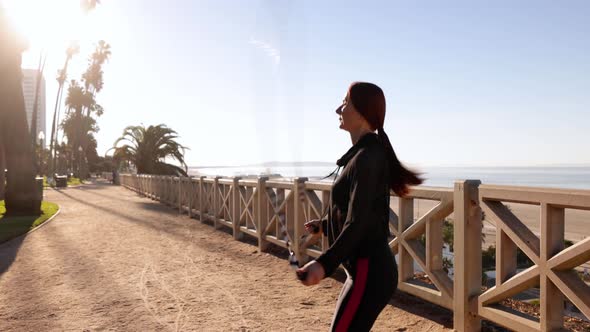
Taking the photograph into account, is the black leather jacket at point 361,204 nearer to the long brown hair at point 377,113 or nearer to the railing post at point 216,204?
Answer: the long brown hair at point 377,113

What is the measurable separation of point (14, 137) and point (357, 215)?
16909 millimetres

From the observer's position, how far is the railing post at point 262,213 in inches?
348

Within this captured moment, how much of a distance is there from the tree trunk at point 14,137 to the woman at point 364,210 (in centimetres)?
1627

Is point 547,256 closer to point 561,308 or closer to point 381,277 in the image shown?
point 561,308

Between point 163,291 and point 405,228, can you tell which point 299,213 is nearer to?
point 163,291

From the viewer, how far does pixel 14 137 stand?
1570cm

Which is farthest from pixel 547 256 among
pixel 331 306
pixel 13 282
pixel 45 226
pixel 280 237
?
pixel 45 226

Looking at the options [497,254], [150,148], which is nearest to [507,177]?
[150,148]

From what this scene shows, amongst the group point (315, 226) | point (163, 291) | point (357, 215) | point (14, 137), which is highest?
point (14, 137)

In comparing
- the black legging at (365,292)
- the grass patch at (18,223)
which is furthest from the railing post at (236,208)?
the black legging at (365,292)

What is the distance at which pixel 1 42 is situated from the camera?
15711 mm

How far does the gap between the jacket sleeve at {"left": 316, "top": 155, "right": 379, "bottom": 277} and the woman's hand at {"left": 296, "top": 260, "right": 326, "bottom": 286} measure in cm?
3

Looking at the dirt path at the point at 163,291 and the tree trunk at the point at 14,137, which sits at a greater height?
the tree trunk at the point at 14,137

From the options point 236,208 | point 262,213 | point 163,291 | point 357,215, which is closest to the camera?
point 357,215
